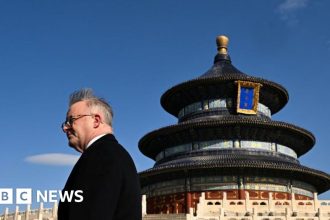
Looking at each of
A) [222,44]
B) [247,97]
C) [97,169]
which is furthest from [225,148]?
[97,169]

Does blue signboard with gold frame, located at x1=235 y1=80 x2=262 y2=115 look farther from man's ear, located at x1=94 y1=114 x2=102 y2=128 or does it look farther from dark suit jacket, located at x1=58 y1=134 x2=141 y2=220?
dark suit jacket, located at x1=58 y1=134 x2=141 y2=220

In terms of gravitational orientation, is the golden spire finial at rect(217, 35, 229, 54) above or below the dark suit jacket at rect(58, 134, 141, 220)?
above

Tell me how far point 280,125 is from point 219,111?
13.6 feet

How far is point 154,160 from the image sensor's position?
134 ft

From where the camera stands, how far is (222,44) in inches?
1638

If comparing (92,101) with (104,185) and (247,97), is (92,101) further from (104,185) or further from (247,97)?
(247,97)

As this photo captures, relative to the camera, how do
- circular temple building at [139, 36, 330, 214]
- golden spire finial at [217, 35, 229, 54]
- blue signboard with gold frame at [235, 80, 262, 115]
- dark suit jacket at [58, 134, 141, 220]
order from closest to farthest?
dark suit jacket at [58, 134, 141, 220]
circular temple building at [139, 36, 330, 214]
blue signboard with gold frame at [235, 80, 262, 115]
golden spire finial at [217, 35, 229, 54]

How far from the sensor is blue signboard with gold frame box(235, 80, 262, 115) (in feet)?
118

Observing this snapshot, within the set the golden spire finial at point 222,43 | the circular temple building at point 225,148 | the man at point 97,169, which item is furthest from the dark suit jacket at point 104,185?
the golden spire finial at point 222,43

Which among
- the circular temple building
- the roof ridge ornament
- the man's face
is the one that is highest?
the roof ridge ornament

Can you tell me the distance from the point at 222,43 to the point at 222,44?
9 centimetres

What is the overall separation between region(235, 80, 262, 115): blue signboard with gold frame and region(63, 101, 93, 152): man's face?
107 ft

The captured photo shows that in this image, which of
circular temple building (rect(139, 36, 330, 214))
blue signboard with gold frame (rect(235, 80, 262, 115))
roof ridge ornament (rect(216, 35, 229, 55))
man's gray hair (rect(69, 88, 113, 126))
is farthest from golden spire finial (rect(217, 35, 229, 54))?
man's gray hair (rect(69, 88, 113, 126))

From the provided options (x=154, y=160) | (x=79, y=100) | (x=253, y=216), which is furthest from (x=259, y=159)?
(x=79, y=100)
